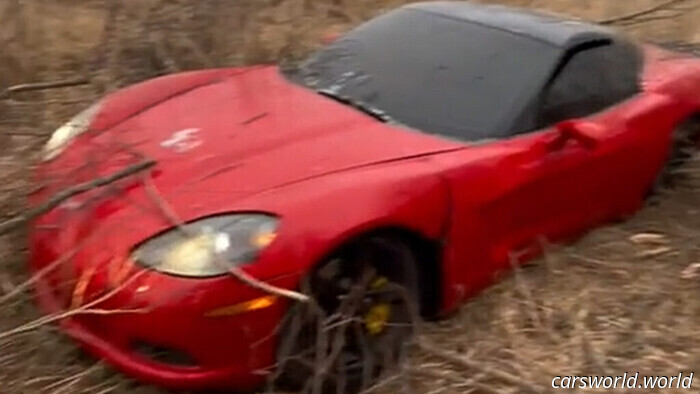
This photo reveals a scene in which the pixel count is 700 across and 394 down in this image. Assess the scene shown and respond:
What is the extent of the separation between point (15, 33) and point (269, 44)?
5.51 feet

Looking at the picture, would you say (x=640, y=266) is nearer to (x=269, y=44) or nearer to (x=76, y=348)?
(x=76, y=348)

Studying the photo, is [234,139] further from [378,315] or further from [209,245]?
[378,315]

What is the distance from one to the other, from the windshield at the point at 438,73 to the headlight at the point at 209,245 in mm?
1130

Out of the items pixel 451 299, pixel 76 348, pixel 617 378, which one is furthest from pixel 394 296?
pixel 76 348

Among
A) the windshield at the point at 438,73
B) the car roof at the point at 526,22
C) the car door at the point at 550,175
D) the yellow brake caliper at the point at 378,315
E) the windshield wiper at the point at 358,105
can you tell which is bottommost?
the yellow brake caliper at the point at 378,315

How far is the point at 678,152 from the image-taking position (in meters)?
5.84

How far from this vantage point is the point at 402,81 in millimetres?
5074

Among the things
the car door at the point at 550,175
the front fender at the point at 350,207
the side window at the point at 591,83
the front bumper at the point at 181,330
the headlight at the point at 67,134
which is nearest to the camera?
the front bumper at the point at 181,330

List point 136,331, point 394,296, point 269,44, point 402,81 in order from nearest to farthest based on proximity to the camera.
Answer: point 136,331 < point 394,296 < point 402,81 < point 269,44

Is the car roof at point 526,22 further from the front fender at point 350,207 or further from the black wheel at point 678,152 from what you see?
the front fender at point 350,207

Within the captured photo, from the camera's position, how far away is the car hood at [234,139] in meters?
4.27

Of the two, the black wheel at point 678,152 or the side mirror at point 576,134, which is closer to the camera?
the side mirror at point 576,134

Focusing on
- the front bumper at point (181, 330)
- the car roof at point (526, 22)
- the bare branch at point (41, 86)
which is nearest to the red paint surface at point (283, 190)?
the front bumper at point (181, 330)

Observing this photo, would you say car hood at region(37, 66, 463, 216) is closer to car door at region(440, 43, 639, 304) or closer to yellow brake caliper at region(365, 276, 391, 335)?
car door at region(440, 43, 639, 304)
